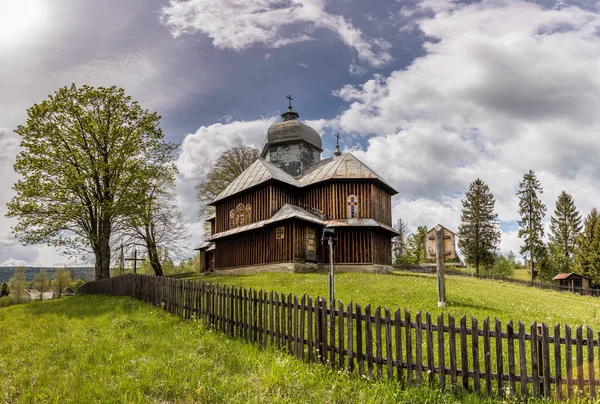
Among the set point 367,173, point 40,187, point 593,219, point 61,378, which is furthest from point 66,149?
point 593,219

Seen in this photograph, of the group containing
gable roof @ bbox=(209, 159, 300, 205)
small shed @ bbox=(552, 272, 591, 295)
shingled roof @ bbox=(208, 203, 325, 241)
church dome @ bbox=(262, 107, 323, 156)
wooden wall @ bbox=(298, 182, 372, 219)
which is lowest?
small shed @ bbox=(552, 272, 591, 295)

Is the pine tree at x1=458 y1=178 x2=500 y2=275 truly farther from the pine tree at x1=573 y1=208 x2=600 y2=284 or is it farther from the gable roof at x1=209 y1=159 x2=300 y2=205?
the gable roof at x1=209 y1=159 x2=300 y2=205

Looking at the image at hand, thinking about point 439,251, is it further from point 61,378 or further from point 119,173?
point 119,173

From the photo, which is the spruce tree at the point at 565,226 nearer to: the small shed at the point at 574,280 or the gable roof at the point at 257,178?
the small shed at the point at 574,280

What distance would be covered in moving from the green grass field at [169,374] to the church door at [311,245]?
16.4 m

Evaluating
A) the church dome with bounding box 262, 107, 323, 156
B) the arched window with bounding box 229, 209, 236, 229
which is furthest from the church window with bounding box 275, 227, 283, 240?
the church dome with bounding box 262, 107, 323, 156

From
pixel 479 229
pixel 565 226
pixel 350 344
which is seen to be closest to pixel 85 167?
pixel 350 344

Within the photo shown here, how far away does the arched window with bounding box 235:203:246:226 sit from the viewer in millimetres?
29766

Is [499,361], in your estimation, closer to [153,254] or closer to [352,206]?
[352,206]

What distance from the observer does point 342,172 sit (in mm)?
27750

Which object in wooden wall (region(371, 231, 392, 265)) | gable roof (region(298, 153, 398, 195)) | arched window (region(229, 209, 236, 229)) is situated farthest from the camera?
arched window (region(229, 209, 236, 229))

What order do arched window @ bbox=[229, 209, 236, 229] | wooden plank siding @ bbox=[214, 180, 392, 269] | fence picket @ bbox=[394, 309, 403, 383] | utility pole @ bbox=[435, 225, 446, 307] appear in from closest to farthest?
fence picket @ bbox=[394, 309, 403, 383] → utility pole @ bbox=[435, 225, 446, 307] → wooden plank siding @ bbox=[214, 180, 392, 269] → arched window @ bbox=[229, 209, 236, 229]

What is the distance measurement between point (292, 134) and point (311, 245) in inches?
502

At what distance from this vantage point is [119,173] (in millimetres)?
24922
